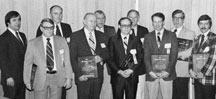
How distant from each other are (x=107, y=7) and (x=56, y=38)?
2.36 meters

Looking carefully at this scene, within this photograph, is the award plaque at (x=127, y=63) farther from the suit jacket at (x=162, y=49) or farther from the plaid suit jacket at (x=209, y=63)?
the plaid suit jacket at (x=209, y=63)

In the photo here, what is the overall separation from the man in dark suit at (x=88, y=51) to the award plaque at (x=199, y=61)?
135 centimetres

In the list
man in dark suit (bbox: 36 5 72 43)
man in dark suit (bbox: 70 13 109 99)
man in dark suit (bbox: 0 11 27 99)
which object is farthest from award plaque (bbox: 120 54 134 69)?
man in dark suit (bbox: 0 11 27 99)

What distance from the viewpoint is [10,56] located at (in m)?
4.95

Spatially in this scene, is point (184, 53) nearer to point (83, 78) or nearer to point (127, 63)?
point (127, 63)

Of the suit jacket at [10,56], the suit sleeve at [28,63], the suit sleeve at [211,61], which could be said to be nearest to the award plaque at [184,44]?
the suit sleeve at [211,61]

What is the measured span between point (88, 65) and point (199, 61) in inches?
66.6

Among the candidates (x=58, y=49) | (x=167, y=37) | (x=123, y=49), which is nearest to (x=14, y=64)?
(x=58, y=49)

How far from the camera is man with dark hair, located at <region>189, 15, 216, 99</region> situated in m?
5.04

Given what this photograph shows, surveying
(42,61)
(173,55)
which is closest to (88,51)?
(42,61)

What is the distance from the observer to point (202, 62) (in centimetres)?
512

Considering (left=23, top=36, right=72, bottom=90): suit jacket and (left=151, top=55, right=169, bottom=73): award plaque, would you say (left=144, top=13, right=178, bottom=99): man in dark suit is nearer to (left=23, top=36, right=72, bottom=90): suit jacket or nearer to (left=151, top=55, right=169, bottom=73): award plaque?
(left=151, top=55, right=169, bottom=73): award plaque

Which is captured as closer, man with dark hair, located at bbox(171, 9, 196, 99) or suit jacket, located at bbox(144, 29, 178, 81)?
suit jacket, located at bbox(144, 29, 178, 81)

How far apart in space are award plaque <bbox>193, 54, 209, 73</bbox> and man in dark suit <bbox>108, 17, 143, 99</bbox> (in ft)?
2.71
